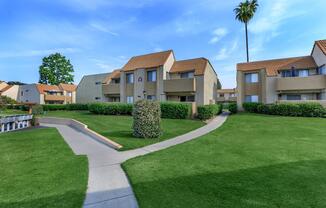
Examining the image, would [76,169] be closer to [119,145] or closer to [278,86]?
[119,145]

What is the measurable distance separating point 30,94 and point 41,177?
60.3 m

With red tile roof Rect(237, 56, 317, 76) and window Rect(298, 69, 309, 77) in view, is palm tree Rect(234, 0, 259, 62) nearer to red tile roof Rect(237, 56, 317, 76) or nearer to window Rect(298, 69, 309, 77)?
red tile roof Rect(237, 56, 317, 76)

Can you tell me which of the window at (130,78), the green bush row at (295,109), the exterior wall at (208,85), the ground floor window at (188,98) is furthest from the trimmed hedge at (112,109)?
the green bush row at (295,109)

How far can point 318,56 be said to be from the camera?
24141 mm

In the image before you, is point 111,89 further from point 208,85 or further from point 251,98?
point 251,98

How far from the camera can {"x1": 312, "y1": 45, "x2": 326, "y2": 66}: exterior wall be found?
2294cm

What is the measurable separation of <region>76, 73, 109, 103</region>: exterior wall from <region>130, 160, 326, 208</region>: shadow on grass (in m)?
36.7

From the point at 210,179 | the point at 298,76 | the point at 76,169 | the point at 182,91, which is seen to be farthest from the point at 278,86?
the point at 76,169

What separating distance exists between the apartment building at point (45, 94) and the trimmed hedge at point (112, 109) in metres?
33.5

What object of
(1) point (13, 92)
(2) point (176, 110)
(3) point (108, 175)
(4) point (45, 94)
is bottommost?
(3) point (108, 175)

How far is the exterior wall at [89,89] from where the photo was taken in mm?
40219

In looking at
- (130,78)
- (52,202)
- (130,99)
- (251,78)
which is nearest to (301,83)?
(251,78)

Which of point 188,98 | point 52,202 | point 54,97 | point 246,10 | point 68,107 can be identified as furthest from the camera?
point 54,97

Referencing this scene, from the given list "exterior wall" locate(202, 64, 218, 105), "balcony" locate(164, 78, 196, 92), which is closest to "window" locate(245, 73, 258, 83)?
"exterior wall" locate(202, 64, 218, 105)
